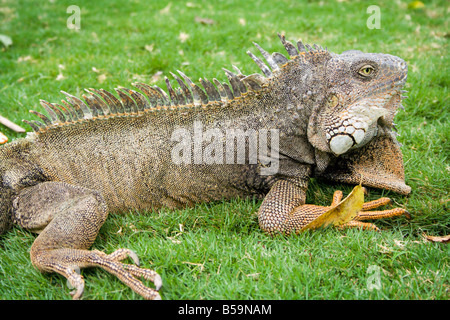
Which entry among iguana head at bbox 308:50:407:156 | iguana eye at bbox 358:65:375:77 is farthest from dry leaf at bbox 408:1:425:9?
iguana eye at bbox 358:65:375:77

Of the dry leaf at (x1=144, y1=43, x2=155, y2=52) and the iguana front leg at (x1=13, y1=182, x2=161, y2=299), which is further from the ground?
the dry leaf at (x1=144, y1=43, x2=155, y2=52)

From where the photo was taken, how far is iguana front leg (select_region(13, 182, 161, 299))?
2836mm

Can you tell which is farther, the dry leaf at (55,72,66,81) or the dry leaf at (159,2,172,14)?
the dry leaf at (159,2,172,14)

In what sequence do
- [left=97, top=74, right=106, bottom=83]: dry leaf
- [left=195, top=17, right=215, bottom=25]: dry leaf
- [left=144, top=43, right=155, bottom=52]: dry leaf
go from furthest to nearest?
[left=195, top=17, right=215, bottom=25]: dry leaf < [left=144, top=43, right=155, bottom=52]: dry leaf < [left=97, top=74, right=106, bottom=83]: dry leaf

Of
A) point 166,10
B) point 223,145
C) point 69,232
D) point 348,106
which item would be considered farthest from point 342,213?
point 166,10

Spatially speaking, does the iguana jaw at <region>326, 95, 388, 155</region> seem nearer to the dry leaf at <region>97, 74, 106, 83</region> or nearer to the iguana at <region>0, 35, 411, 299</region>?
the iguana at <region>0, 35, 411, 299</region>

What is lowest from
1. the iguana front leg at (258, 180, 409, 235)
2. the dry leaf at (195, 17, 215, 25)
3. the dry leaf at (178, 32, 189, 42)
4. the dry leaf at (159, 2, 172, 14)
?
the iguana front leg at (258, 180, 409, 235)

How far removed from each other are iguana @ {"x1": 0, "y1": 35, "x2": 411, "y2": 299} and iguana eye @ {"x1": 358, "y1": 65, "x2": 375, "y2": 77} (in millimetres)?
11

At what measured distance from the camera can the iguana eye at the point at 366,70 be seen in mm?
3291

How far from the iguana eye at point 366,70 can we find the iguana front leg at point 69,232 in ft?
7.70

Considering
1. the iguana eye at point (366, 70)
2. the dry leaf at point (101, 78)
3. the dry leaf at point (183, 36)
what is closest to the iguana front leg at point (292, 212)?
the iguana eye at point (366, 70)

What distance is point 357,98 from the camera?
10.7 feet

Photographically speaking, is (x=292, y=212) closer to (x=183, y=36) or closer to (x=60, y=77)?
(x=60, y=77)
